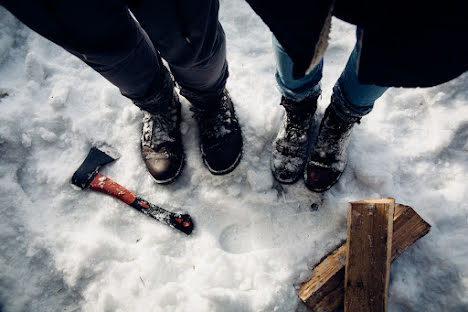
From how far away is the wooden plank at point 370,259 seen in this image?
1031 mm

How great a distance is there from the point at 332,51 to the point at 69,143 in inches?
84.8

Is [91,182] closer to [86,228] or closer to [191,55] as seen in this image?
[86,228]

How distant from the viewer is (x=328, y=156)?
4.60ft

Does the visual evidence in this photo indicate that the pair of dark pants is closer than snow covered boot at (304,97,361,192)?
Yes

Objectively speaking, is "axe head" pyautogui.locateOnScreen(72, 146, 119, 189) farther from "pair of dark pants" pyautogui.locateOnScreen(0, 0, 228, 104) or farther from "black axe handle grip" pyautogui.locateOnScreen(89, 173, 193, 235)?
"pair of dark pants" pyautogui.locateOnScreen(0, 0, 228, 104)

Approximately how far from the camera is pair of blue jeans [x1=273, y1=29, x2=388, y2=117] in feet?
3.36

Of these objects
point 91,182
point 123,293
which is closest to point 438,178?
→ point 123,293

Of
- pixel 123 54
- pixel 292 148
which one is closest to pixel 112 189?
pixel 123 54

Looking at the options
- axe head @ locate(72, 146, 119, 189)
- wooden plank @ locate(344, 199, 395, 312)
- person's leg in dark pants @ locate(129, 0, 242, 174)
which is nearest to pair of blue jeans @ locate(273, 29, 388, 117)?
person's leg in dark pants @ locate(129, 0, 242, 174)

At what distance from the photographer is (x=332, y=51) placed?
198 centimetres

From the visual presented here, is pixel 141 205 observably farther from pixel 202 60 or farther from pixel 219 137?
pixel 202 60

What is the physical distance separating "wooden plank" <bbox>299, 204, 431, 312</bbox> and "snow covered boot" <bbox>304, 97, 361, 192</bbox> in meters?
0.36

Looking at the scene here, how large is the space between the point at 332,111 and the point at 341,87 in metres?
0.16

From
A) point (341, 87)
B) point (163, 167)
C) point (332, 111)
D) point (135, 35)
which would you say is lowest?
point (163, 167)
